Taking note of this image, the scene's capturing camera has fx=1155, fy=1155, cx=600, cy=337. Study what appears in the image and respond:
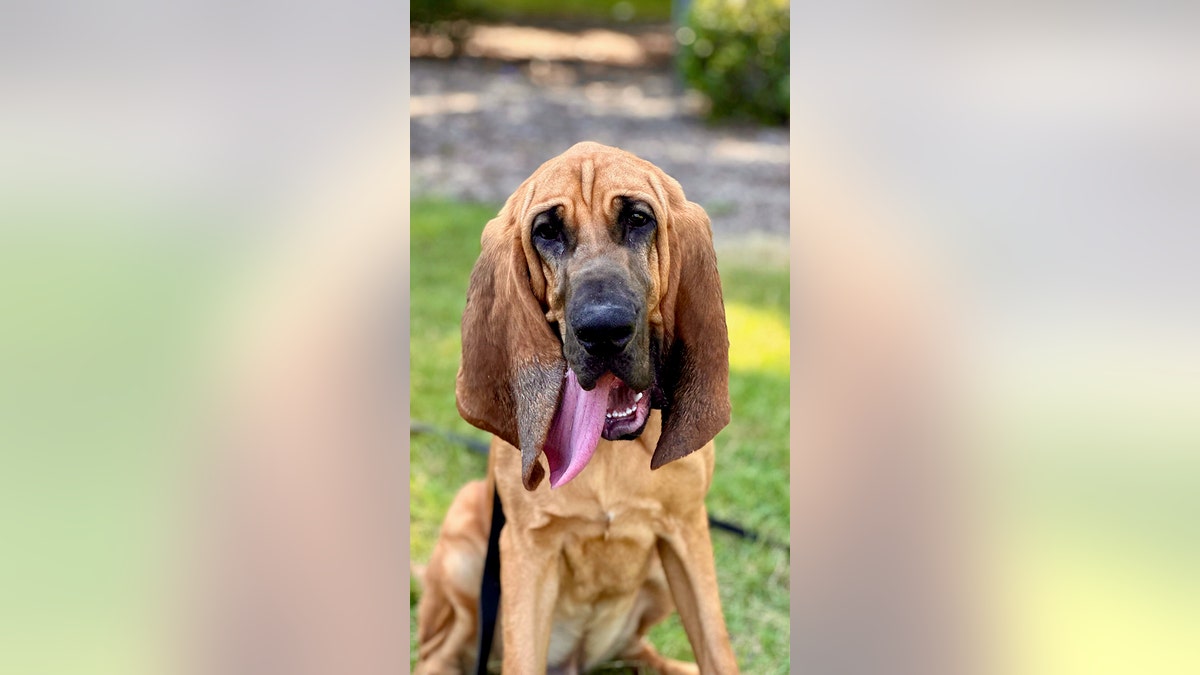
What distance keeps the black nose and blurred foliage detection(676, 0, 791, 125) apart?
8158mm

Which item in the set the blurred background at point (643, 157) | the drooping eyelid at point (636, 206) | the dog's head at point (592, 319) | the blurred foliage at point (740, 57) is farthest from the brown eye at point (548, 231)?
the blurred foliage at point (740, 57)

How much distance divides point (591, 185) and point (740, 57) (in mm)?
8126

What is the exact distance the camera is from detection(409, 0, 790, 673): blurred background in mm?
4250

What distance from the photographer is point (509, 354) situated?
2.32 metres

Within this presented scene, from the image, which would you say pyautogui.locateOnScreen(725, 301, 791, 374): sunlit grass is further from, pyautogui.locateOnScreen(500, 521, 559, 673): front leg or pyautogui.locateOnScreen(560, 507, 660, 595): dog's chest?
pyautogui.locateOnScreen(500, 521, 559, 673): front leg

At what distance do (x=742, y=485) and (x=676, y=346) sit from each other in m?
2.20

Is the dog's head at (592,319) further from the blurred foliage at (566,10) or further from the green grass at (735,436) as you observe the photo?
the blurred foliage at (566,10)

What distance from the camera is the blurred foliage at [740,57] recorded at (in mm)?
9930
